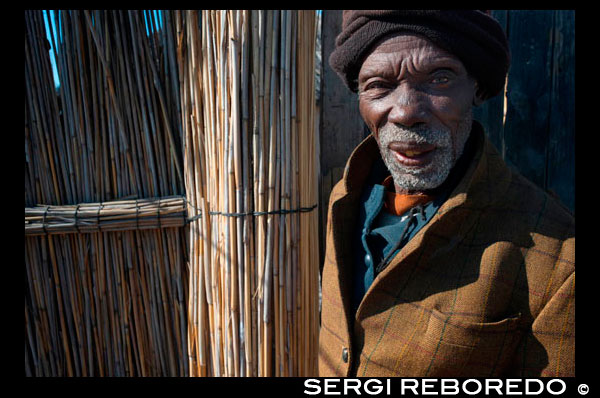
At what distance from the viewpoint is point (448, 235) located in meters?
1.07

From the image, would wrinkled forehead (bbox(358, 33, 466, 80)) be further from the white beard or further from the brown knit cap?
the white beard

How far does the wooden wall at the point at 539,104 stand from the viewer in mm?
1522

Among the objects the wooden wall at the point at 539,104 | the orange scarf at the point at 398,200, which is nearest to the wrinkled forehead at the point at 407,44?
the orange scarf at the point at 398,200

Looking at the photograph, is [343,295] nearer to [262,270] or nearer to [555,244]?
[262,270]

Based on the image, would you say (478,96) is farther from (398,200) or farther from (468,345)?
(468,345)

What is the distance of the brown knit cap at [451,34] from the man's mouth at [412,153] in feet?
0.80

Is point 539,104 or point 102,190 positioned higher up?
point 539,104

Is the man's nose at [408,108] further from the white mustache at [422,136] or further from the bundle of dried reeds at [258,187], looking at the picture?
the bundle of dried reeds at [258,187]

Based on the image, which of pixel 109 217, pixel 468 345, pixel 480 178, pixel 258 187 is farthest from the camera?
pixel 109 217

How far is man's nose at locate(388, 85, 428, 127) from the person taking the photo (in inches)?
40.9

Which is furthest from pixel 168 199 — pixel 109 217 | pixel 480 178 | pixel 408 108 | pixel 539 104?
pixel 539 104

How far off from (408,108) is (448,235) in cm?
36

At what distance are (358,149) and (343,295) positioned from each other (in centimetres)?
49

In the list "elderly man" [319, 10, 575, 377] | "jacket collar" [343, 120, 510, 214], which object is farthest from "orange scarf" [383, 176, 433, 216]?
"jacket collar" [343, 120, 510, 214]
